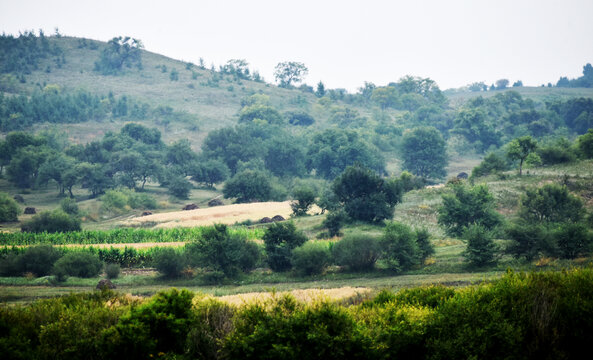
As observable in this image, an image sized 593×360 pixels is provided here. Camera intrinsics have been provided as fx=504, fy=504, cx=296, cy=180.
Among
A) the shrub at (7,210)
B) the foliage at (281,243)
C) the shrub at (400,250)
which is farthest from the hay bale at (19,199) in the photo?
the shrub at (400,250)

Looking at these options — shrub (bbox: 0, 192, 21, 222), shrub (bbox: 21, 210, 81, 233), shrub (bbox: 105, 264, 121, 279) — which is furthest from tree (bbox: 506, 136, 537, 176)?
shrub (bbox: 0, 192, 21, 222)

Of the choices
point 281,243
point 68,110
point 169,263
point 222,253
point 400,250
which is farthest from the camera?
point 68,110

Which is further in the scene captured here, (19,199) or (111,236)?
(19,199)

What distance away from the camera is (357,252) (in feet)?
109

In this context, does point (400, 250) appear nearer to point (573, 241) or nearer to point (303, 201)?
point (573, 241)

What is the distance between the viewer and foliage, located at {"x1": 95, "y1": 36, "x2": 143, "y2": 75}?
168375 millimetres

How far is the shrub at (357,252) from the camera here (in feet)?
109

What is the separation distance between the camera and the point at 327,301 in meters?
12.6

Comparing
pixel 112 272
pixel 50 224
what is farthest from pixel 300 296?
pixel 50 224

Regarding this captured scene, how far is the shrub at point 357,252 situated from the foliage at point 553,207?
52.4 ft

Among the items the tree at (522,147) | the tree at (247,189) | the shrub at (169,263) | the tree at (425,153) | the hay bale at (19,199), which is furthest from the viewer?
the tree at (425,153)

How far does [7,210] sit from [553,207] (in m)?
53.7

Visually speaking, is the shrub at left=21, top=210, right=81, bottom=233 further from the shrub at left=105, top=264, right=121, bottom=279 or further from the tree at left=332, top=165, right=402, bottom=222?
the tree at left=332, top=165, right=402, bottom=222

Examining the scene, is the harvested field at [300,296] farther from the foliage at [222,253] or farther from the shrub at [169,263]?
the shrub at [169,263]
